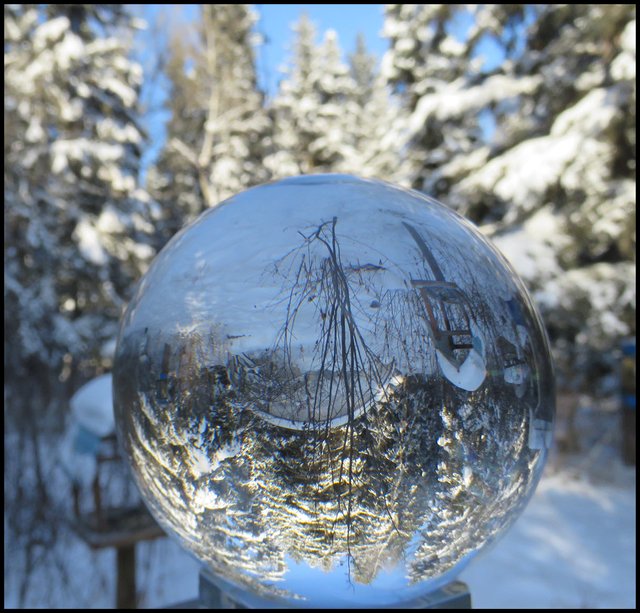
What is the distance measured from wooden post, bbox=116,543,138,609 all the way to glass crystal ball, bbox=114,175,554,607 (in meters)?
3.65

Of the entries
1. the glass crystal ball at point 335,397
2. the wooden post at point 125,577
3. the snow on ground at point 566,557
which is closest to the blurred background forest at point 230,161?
→ the wooden post at point 125,577

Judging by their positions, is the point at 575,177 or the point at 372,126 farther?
the point at 372,126

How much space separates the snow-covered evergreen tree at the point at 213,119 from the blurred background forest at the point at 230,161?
0.26 ft

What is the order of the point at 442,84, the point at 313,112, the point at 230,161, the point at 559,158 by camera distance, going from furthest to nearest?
the point at 313,112, the point at 230,161, the point at 442,84, the point at 559,158

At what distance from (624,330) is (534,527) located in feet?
8.26

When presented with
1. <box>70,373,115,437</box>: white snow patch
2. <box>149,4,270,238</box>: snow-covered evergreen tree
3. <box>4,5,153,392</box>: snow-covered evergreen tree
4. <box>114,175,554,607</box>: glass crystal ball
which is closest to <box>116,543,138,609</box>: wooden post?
<box>70,373,115,437</box>: white snow patch

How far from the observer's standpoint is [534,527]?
574 cm

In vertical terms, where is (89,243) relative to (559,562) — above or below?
above

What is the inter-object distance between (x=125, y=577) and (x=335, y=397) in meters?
4.13

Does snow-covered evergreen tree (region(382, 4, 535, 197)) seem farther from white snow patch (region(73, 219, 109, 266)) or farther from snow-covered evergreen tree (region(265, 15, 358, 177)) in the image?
white snow patch (region(73, 219, 109, 266))

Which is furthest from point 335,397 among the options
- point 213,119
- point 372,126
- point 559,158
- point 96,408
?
point 372,126

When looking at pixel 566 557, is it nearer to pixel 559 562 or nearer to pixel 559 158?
pixel 559 562

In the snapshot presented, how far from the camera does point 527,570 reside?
4852 mm

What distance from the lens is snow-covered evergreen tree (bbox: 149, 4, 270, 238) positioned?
44.3 feet
